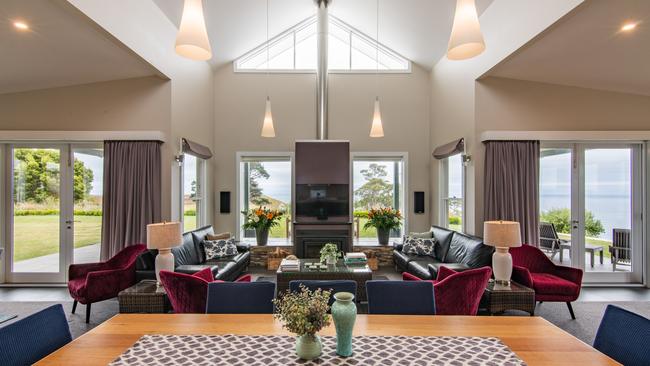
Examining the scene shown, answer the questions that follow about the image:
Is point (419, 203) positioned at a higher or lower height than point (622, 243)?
higher

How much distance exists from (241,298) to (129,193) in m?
3.20

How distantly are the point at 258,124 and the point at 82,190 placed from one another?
3.07 metres

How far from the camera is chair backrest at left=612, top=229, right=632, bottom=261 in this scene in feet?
15.7

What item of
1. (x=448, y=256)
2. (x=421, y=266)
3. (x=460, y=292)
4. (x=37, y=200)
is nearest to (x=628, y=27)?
(x=460, y=292)

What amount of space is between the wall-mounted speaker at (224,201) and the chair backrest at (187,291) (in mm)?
3826

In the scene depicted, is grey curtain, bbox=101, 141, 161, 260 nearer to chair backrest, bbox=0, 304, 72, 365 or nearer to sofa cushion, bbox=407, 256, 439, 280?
chair backrest, bbox=0, 304, 72, 365

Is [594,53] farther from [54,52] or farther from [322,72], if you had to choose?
[54,52]

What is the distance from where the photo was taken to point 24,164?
4.82m

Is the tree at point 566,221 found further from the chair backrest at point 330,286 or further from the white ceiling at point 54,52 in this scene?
the white ceiling at point 54,52

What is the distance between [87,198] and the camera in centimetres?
Answer: 479

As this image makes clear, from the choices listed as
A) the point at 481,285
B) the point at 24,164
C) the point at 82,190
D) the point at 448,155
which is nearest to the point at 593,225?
the point at 448,155

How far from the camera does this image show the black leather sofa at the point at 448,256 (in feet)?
12.8

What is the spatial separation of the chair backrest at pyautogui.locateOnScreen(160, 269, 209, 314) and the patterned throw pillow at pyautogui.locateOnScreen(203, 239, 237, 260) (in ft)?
7.22

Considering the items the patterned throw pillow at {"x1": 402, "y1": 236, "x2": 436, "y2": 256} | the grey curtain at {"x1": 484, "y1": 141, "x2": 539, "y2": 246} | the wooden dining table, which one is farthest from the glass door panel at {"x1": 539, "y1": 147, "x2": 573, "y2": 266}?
the wooden dining table
